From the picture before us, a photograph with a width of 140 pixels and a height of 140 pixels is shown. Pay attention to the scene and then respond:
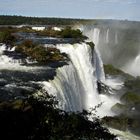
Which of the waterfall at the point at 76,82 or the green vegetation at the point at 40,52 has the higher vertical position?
the green vegetation at the point at 40,52

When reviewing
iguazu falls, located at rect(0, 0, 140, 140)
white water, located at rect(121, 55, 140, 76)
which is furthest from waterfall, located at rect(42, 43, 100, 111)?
white water, located at rect(121, 55, 140, 76)

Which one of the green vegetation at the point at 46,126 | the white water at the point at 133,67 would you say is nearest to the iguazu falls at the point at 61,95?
the green vegetation at the point at 46,126

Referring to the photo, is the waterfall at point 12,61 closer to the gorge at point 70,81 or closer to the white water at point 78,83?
the gorge at point 70,81

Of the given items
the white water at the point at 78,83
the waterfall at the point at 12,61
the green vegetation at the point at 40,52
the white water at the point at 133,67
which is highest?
the green vegetation at the point at 40,52

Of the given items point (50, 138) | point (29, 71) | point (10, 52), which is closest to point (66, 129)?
point (50, 138)

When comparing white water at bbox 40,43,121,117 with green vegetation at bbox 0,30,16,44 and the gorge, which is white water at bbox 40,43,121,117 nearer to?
the gorge

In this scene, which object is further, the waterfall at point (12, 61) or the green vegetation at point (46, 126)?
the waterfall at point (12, 61)
